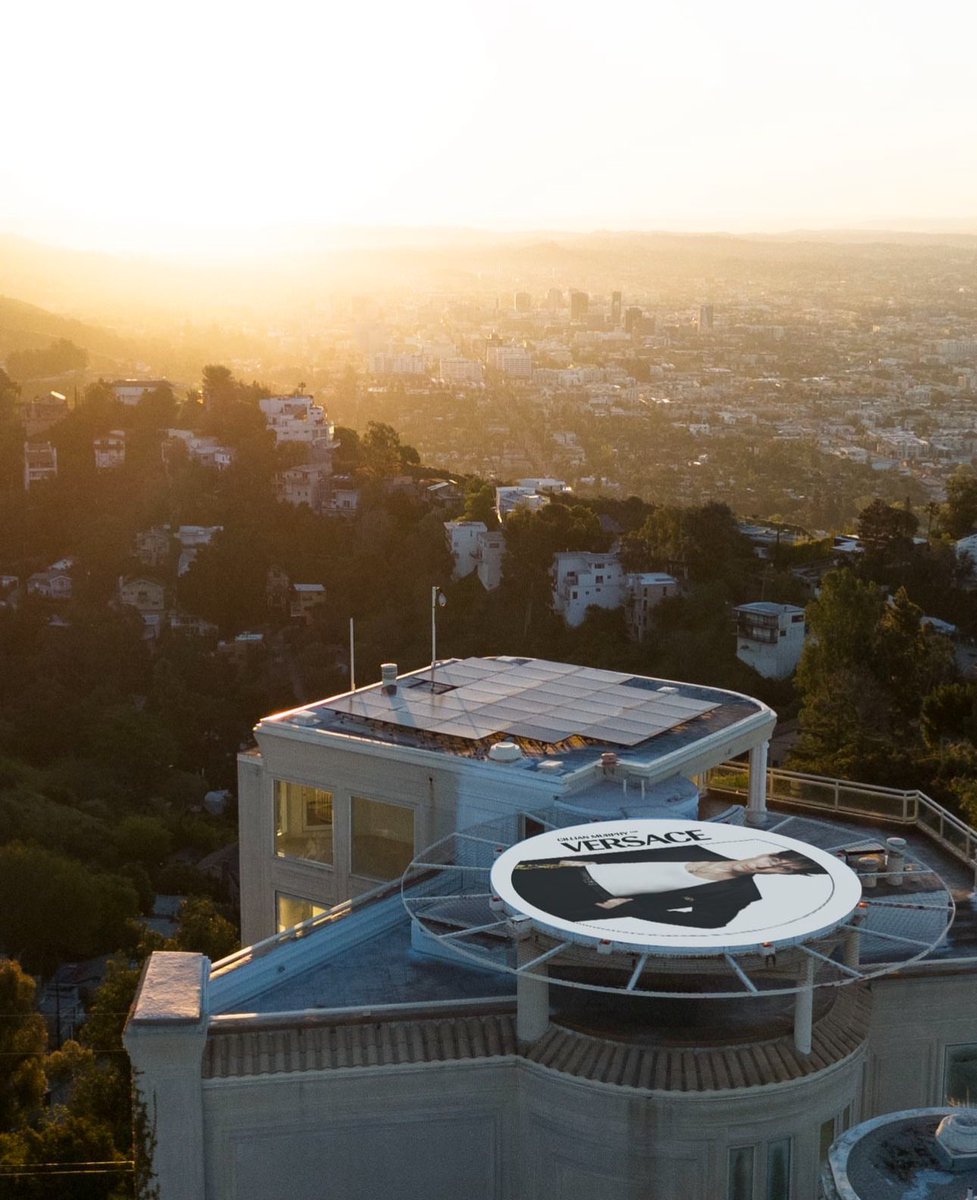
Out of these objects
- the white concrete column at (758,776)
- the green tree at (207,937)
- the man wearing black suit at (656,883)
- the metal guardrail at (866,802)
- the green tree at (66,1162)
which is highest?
the man wearing black suit at (656,883)

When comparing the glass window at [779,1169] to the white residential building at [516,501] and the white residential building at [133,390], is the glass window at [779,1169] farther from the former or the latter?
the white residential building at [133,390]

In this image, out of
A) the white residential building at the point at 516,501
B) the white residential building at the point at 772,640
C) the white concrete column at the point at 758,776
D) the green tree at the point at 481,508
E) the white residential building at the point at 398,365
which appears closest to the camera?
the white concrete column at the point at 758,776

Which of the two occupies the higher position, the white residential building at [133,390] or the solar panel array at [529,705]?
the solar panel array at [529,705]

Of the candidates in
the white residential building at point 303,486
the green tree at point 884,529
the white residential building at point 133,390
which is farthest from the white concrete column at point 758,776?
→ the white residential building at point 133,390

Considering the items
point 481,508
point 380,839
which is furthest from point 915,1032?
point 481,508

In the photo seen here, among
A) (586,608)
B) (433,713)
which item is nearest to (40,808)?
(586,608)

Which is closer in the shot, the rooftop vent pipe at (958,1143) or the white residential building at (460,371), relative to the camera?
the rooftop vent pipe at (958,1143)

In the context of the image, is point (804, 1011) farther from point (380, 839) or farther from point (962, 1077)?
point (380, 839)

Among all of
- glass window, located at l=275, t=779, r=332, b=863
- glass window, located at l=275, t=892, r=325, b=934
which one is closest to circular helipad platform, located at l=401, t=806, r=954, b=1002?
glass window, located at l=275, t=779, r=332, b=863
